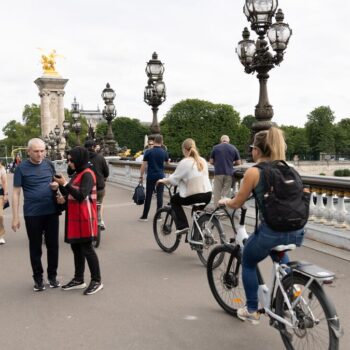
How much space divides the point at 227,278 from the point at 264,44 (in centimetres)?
674

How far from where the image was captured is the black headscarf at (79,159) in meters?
5.49

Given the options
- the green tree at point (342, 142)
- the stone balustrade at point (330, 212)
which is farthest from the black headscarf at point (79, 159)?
the green tree at point (342, 142)

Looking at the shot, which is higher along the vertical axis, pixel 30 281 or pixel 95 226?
pixel 95 226

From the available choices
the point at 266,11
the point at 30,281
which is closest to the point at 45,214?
the point at 30,281

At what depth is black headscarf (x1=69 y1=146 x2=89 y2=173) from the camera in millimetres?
5492

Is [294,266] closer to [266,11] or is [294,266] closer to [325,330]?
[325,330]

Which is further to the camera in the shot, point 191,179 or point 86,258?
point 191,179

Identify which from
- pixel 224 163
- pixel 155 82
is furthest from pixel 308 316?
pixel 155 82

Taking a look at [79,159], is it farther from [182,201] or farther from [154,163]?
[154,163]

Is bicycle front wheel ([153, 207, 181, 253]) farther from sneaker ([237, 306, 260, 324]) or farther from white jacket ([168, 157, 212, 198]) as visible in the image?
sneaker ([237, 306, 260, 324])

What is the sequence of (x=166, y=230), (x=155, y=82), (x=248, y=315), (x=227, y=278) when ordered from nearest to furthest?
(x=248, y=315) → (x=227, y=278) → (x=166, y=230) → (x=155, y=82)

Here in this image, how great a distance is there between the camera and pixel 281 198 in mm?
3725

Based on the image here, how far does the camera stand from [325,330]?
350cm

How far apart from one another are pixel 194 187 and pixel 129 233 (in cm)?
315
